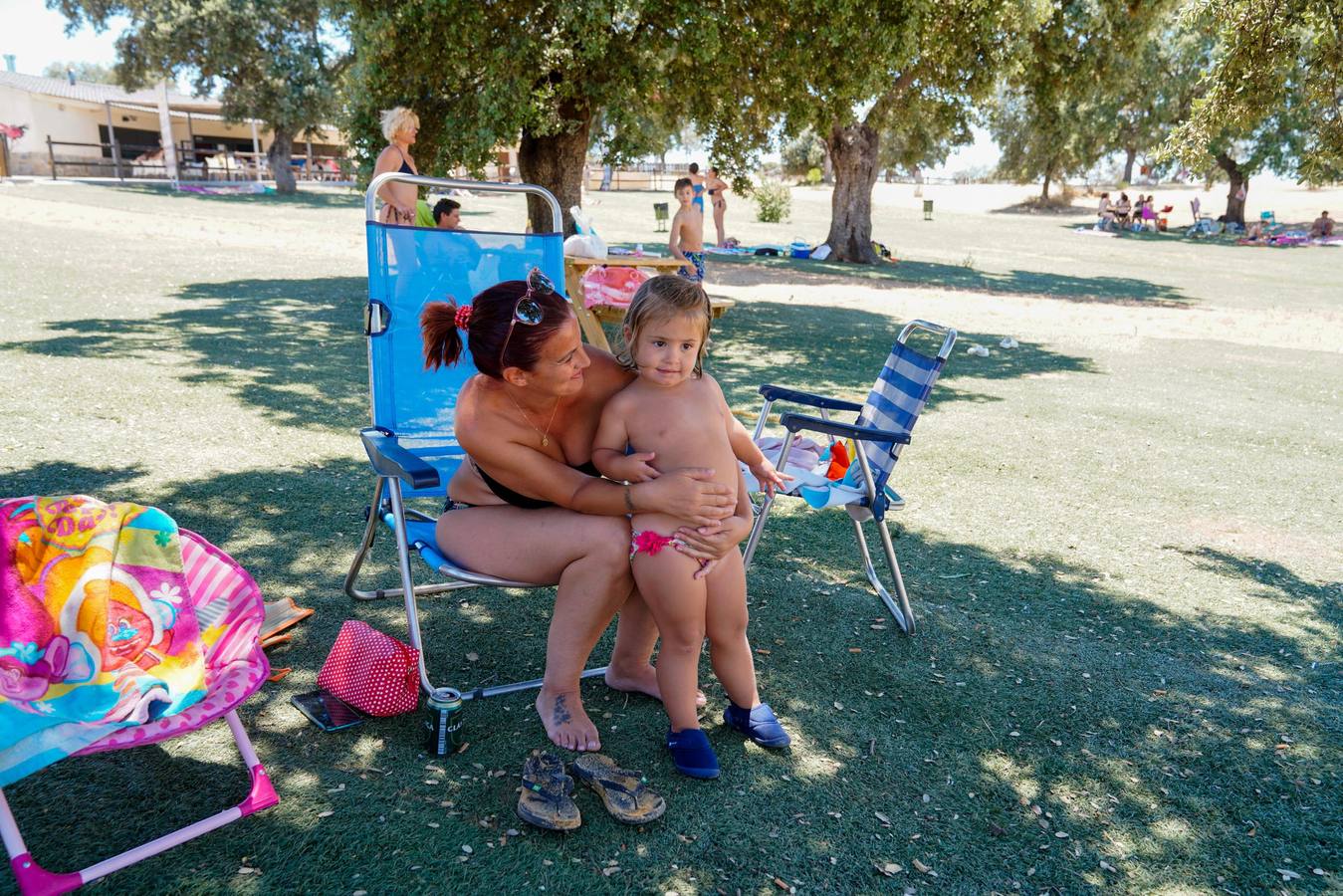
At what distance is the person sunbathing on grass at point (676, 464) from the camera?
246cm

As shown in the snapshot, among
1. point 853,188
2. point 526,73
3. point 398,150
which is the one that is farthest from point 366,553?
point 853,188

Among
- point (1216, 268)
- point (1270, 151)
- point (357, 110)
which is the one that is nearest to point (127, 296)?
point (357, 110)

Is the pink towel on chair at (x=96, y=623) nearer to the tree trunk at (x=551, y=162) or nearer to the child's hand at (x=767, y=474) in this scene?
the child's hand at (x=767, y=474)

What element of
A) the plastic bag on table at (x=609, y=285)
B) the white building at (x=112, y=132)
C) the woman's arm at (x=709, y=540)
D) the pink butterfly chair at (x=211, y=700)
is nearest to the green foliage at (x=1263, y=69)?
the plastic bag on table at (x=609, y=285)

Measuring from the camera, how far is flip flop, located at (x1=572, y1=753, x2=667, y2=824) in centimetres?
232

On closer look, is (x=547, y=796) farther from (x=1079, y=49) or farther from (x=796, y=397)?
(x=1079, y=49)

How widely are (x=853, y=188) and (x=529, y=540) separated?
17672mm

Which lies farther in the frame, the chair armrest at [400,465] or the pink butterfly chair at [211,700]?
the chair armrest at [400,465]

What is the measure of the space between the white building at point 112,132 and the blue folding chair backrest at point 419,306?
4218 cm

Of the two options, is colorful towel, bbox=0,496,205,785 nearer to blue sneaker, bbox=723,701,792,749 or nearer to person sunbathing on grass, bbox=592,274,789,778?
person sunbathing on grass, bbox=592,274,789,778

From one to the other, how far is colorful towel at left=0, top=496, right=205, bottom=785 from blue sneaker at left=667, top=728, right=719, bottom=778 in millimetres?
1205

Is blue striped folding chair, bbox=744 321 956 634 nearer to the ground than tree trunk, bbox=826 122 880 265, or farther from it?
nearer to the ground

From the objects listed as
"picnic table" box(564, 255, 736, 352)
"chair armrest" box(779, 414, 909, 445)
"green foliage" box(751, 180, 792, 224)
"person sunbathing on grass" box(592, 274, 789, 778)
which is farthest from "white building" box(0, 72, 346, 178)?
"person sunbathing on grass" box(592, 274, 789, 778)

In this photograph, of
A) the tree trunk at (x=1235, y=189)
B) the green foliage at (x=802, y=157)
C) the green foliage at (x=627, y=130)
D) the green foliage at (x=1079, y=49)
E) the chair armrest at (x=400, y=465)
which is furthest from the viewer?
the green foliage at (x=802, y=157)
